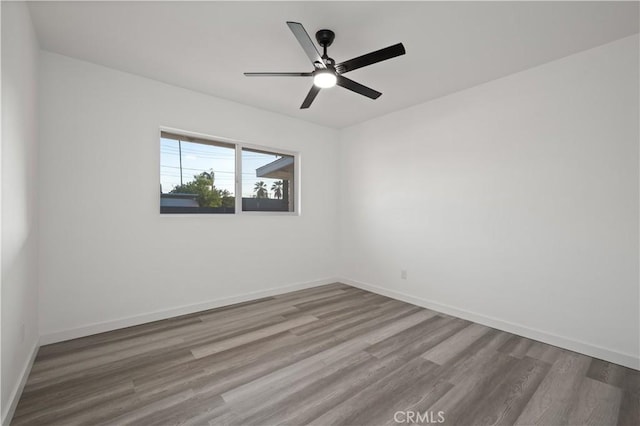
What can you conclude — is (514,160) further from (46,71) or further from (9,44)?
(46,71)

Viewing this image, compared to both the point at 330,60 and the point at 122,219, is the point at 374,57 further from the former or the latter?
the point at 122,219

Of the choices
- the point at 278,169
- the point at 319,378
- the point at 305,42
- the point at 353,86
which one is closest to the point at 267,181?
the point at 278,169

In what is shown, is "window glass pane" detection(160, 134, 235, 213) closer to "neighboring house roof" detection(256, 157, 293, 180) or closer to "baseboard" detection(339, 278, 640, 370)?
"neighboring house roof" detection(256, 157, 293, 180)

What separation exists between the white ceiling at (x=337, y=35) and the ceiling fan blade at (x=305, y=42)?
286 mm

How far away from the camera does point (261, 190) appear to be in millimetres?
4020

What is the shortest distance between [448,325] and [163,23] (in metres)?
3.79

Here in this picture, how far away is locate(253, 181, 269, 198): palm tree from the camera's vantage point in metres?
3.97

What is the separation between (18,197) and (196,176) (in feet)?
5.63

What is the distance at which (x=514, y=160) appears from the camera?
2.83 metres

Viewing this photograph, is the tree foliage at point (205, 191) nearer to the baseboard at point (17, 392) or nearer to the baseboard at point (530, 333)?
the baseboard at point (17, 392)

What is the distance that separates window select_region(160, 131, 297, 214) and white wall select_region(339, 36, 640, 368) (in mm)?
1625

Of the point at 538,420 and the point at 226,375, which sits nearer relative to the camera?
the point at 538,420

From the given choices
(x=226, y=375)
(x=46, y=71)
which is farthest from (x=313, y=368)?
(x=46, y=71)

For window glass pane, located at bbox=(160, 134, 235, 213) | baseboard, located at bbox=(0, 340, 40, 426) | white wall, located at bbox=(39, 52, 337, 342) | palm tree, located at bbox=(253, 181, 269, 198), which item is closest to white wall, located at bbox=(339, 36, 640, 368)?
palm tree, located at bbox=(253, 181, 269, 198)
